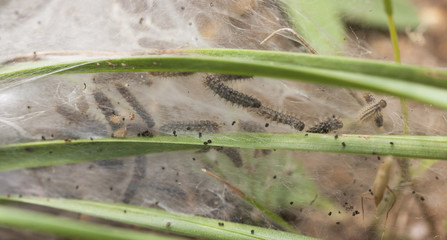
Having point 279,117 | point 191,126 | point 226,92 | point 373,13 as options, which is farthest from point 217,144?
point 373,13

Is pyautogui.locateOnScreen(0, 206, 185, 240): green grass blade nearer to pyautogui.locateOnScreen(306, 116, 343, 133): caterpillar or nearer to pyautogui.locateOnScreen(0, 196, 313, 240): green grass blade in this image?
pyautogui.locateOnScreen(0, 196, 313, 240): green grass blade

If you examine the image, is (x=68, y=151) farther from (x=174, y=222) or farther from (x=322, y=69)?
(x=322, y=69)

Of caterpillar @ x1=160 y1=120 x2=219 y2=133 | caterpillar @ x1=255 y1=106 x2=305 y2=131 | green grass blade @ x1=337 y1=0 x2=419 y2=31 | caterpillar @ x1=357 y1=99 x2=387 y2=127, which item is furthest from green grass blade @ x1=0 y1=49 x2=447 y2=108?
→ green grass blade @ x1=337 y1=0 x2=419 y2=31

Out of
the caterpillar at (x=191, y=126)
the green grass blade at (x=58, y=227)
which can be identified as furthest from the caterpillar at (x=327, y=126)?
the green grass blade at (x=58, y=227)

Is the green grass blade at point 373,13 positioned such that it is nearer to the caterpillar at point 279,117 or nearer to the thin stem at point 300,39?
the thin stem at point 300,39

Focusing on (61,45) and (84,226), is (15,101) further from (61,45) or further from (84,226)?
(84,226)

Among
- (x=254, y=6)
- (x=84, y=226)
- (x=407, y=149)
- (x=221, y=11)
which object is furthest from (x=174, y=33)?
(x=407, y=149)
